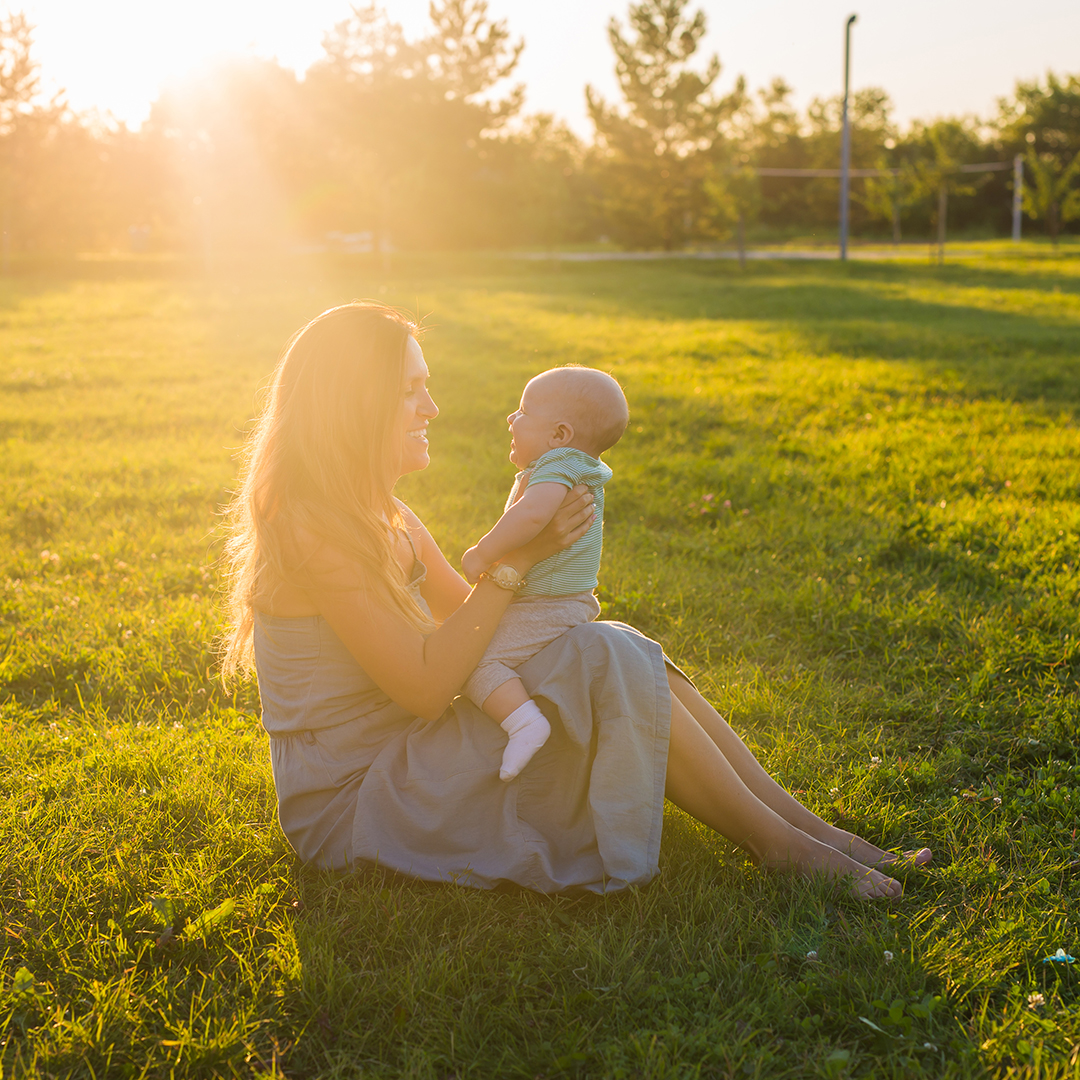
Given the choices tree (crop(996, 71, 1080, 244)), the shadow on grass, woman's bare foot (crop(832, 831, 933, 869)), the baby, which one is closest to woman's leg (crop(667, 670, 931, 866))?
woman's bare foot (crop(832, 831, 933, 869))

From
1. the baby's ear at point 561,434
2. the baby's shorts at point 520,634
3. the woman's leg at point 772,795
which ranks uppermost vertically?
the baby's ear at point 561,434

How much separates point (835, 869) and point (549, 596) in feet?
3.54

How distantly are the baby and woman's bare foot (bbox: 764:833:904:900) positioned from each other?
78 cm

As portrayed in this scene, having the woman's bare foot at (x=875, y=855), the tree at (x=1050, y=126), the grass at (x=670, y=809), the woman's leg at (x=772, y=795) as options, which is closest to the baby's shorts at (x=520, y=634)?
the woman's leg at (x=772, y=795)

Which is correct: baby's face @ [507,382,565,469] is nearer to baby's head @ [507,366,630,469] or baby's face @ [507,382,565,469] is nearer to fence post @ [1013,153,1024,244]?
baby's head @ [507,366,630,469]

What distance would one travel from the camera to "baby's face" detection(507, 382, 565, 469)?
2732 mm


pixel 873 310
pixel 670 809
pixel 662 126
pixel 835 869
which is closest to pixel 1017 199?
pixel 662 126

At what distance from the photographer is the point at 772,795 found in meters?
2.77

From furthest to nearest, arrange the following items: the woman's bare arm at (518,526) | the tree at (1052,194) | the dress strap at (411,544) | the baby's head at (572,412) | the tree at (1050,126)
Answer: the tree at (1050,126), the tree at (1052,194), the dress strap at (411,544), the baby's head at (572,412), the woman's bare arm at (518,526)

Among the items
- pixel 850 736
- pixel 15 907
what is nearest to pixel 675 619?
pixel 850 736

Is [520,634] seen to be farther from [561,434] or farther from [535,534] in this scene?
[561,434]

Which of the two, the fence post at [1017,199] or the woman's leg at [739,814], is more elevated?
the fence post at [1017,199]

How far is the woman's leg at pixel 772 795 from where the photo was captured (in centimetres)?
272

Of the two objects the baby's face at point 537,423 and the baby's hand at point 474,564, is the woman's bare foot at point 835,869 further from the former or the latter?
the baby's face at point 537,423
